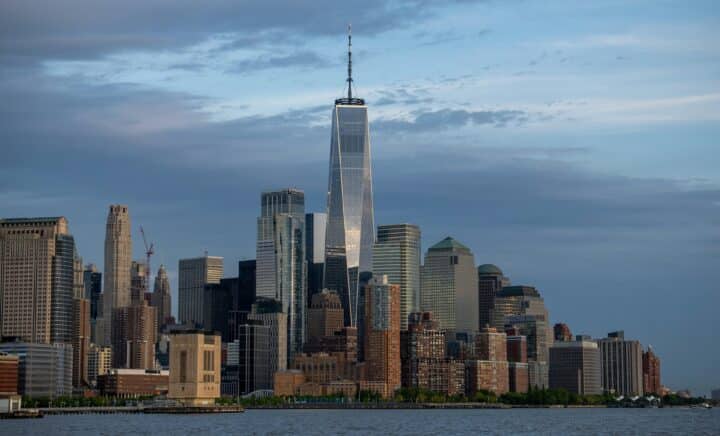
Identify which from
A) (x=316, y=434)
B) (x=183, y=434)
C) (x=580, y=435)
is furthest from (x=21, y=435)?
(x=580, y=435)

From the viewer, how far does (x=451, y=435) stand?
7712 inches

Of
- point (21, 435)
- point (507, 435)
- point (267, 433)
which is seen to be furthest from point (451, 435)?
point (21, 435)

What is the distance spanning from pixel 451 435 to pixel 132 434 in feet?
141

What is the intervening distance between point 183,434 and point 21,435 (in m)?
21.4

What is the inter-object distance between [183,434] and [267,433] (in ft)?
38.2

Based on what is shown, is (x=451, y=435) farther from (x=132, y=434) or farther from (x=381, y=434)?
(x=132, y=434)

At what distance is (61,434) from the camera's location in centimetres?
19625

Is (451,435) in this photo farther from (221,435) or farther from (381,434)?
(221,435)

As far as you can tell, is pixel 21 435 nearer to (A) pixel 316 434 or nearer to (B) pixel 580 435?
(A) pixel 316 434

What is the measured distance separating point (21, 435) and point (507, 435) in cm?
6548

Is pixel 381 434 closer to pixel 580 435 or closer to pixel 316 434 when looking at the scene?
pixel 316 434

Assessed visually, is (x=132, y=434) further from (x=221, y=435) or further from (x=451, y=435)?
(x=451, y=435)

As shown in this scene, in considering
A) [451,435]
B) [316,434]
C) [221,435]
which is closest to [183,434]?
[221,435]

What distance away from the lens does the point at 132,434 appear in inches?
7687
